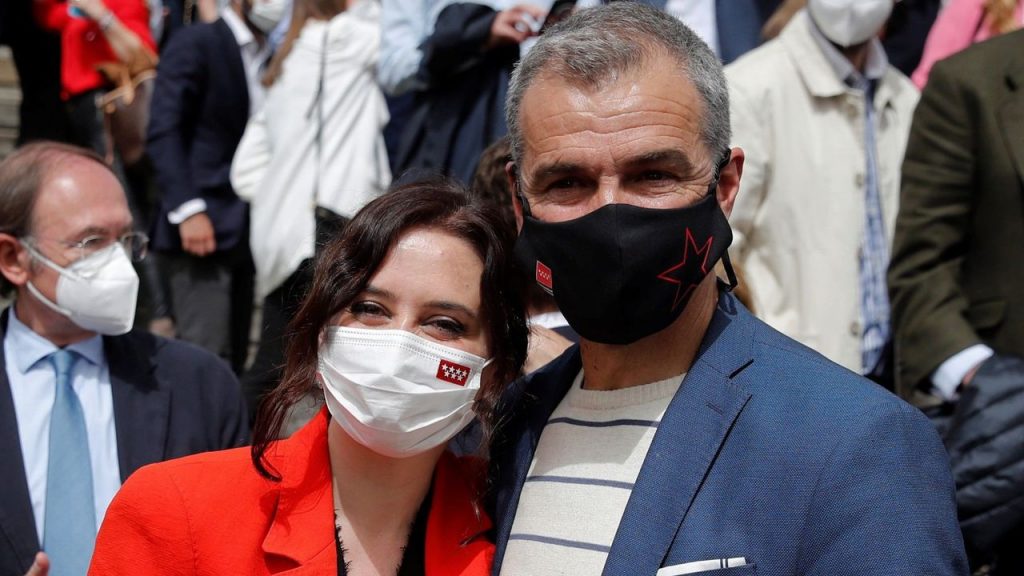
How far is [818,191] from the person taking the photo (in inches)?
186

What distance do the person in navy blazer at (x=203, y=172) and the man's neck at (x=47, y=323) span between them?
185 centimetres

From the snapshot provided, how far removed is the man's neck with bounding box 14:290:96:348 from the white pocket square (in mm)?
2594

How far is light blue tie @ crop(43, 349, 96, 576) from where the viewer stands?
3.76 metres

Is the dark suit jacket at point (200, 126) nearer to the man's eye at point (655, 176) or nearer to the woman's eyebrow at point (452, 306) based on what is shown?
the woman's eyebrow at point (452, 306)

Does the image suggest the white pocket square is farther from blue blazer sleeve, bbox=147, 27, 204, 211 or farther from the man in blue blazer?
blue blazer sleeve, bbox=147, 27, 204, 211

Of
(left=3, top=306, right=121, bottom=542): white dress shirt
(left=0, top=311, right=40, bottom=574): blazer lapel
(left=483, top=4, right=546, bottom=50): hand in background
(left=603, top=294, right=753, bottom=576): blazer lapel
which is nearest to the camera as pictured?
(left=603, top=294, right=753, bottom=576): blazer lapel

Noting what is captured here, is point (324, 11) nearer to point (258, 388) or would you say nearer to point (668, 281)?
point (258, 388)

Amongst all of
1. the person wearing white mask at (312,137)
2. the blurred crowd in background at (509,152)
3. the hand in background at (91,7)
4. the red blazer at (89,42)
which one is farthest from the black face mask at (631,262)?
the red blazer at (89,42)

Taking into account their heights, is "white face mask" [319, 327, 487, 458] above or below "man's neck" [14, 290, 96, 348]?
above

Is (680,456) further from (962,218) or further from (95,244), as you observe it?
(95,244)

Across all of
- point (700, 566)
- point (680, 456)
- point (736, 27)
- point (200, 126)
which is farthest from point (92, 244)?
point (736, 27)

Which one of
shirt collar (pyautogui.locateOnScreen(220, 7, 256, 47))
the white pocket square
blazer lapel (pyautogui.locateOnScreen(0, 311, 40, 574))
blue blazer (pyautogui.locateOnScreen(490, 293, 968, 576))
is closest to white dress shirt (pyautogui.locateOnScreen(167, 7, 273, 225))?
shirt collar (pyautogui.locateOnScreen(220, 7, 256, 47))

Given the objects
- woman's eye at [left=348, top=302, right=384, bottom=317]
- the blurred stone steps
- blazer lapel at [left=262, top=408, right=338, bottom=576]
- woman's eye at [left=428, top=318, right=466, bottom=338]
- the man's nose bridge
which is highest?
the man's nose bridge

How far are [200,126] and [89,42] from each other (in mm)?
976
